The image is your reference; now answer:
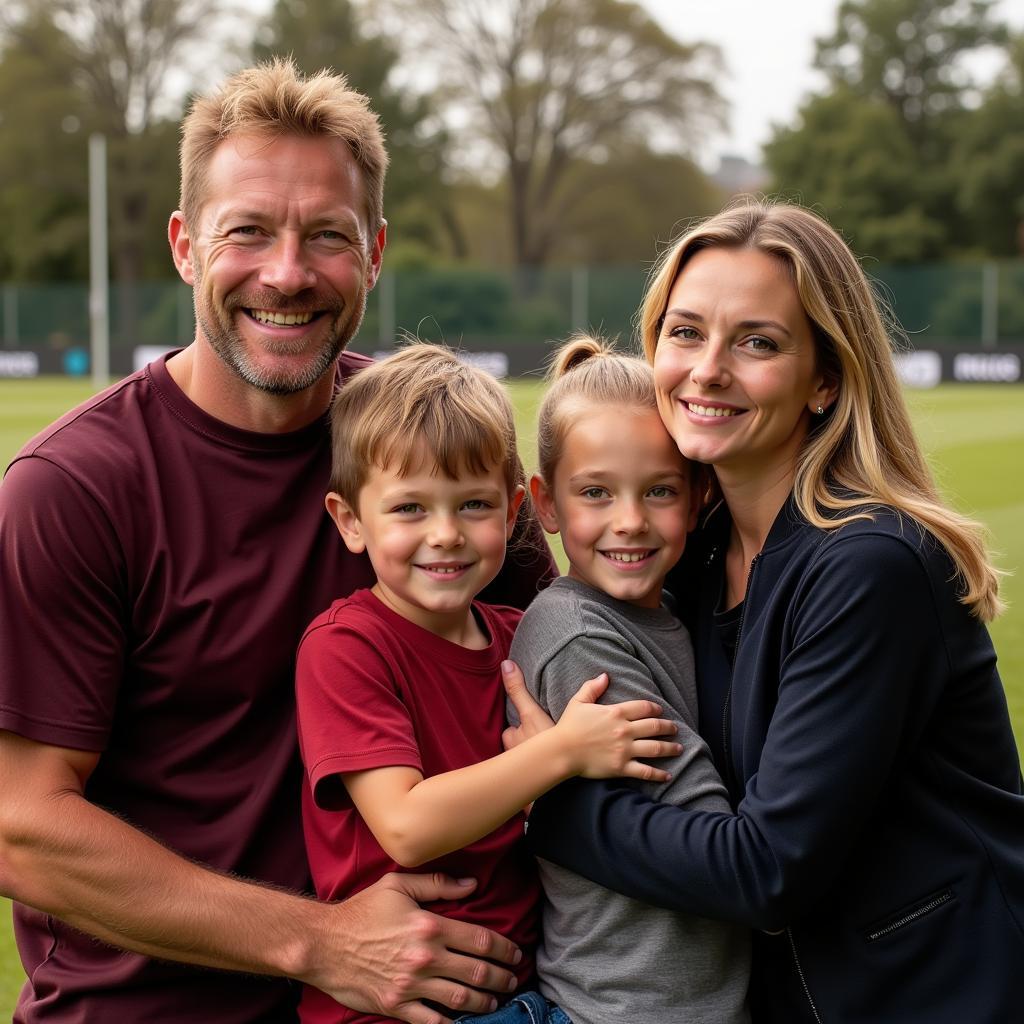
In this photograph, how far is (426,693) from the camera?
9.09ft

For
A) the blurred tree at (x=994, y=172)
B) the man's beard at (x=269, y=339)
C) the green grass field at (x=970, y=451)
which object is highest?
the blurred tree at (x=994, y=172)

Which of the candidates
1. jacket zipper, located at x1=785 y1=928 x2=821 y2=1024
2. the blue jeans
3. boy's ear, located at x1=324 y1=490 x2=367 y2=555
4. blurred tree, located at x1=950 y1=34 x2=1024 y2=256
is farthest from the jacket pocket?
blurred tree, located at x1=950 y1=34 x2=1024 y2=256

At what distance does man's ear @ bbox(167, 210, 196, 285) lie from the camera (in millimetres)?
3299

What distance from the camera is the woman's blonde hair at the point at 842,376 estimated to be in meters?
2.68

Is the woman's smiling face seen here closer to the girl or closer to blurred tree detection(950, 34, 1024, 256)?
the girl

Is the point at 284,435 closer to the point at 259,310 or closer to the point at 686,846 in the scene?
the point at 259,310

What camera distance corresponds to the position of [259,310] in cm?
313

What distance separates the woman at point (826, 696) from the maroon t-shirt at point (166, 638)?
2.09 ft

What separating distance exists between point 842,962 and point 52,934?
1.58 metres

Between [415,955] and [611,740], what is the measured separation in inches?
21.5

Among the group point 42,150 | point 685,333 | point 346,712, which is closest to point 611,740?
point 346,712

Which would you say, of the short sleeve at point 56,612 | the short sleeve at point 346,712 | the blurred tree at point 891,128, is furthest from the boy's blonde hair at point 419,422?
the blurred tree at point 891,128

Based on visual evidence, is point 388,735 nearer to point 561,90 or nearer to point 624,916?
point 624,916

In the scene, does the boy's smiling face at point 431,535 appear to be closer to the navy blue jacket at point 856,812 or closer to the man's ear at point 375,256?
the navy blue jacket at point 856,812
